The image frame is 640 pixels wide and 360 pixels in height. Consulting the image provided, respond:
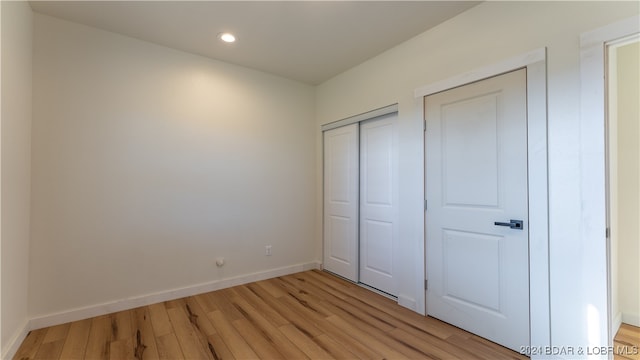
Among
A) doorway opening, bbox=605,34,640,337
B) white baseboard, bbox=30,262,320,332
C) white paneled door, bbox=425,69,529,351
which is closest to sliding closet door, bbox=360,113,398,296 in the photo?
white paneled door, bbox=425,69,529,351

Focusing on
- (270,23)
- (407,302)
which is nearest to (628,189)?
(407,302)

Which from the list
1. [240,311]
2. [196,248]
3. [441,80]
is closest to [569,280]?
[441,80]

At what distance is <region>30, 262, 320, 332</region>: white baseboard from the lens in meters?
2.43

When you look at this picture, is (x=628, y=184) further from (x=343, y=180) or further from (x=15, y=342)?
(x=15, y=342)

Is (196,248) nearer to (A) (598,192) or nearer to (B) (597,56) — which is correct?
(A) (598,192)

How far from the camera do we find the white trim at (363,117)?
3.03 m

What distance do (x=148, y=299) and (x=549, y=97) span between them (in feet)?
13.0

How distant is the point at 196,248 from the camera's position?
3188 mm

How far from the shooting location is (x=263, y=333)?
230cm

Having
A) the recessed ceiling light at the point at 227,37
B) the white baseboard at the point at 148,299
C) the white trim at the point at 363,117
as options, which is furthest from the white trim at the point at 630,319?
the recessed ceiling light at the point at 227,37

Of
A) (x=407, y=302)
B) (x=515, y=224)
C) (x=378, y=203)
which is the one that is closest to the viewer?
(x=515, y=224)

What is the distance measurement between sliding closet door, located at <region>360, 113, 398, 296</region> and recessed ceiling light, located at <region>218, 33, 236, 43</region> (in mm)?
1777

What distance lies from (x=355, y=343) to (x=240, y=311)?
1.21 meters

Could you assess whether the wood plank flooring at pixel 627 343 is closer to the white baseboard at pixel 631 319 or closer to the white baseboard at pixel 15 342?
the white baseboard at pixel 631 319
